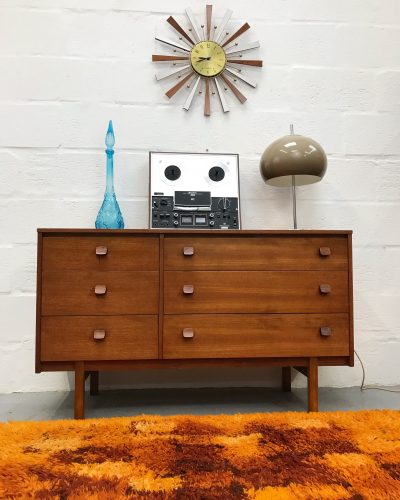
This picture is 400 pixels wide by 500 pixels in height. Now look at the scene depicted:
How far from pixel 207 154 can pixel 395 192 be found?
106cm

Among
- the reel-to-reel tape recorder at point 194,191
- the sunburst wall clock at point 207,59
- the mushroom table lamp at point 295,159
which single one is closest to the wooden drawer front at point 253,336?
the reel-to-reel tape recorder at point 194,191

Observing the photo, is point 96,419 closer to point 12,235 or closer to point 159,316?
point 159,316

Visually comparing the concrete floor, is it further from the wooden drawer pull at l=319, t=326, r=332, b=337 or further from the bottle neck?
the bottle neck

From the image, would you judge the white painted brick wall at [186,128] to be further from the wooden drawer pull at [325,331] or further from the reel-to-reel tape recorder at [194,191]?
the wooden drawer pull at [325,331]

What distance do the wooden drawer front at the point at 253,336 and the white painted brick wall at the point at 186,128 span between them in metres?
0.53

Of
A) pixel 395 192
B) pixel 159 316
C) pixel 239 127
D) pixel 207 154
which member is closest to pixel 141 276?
pixel 159 316

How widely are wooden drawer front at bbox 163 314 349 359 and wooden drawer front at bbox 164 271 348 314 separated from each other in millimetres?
33

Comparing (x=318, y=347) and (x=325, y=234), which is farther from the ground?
(x=325, y=234)

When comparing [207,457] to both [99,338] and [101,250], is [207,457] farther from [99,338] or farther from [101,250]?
[101,250]

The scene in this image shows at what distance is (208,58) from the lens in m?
2.16

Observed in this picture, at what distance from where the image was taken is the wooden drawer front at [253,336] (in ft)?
5.34

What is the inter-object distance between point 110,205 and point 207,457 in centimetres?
117

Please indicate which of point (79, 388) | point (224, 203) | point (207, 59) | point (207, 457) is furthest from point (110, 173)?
point (207, 457)

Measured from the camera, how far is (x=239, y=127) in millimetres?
2178
